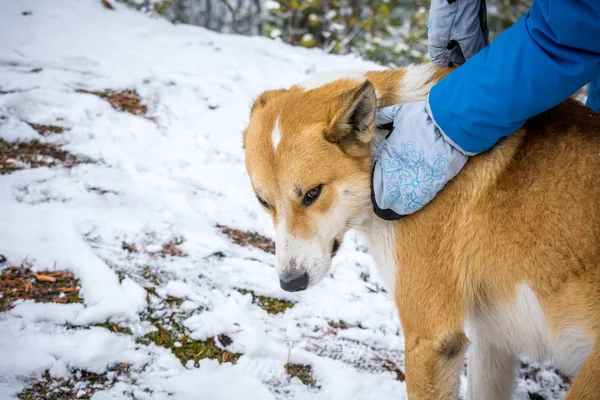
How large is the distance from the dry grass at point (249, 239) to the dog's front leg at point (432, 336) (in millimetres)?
1798

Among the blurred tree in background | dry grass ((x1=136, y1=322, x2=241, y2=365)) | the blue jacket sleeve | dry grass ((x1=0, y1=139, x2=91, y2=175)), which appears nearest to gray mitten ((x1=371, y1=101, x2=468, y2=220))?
the blue jacket sleeve

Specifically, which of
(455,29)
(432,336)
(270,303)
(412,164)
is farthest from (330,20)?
(432,336)

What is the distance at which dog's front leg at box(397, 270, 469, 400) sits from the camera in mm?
2260

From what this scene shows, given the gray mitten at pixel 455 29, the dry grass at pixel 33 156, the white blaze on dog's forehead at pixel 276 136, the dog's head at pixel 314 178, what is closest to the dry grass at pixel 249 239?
the dog's head at pixel 314 178

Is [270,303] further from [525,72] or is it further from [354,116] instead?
[525,72]

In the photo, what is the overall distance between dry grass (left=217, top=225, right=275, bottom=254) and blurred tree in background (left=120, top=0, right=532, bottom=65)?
5023mm

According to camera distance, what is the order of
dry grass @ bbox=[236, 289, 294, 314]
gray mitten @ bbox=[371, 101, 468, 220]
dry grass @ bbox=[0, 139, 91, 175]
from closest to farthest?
gray mitten @ bbox=[371, 101, 468, 220]
dry grass @ bbox=[236, 289, 294, 314]
dry grass @ bbox=[0, 139, 91, 175]

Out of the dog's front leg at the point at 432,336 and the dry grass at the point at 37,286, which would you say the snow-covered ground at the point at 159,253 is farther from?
the dog's front leg at the point at 432,336

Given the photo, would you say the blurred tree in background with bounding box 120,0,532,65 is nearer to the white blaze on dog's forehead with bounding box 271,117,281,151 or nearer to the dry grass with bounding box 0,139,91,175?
the dry grass with bounding box 0,139,91,175

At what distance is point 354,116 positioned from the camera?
2.44 metres

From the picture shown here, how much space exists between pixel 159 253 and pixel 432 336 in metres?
2.26

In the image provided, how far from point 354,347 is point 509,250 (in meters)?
1.39

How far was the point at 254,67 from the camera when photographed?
645 centimetres

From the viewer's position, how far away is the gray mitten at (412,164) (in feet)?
7.40
